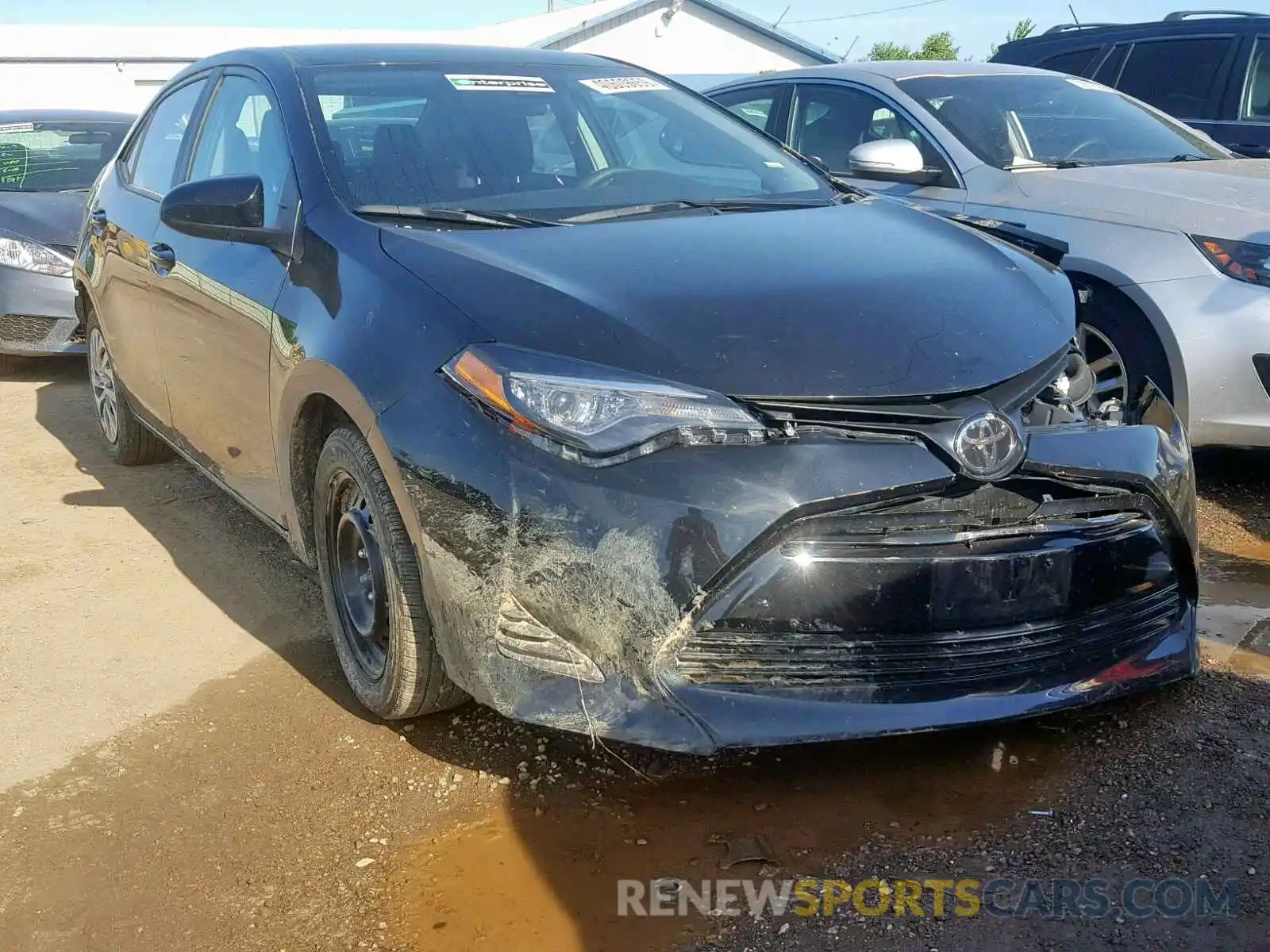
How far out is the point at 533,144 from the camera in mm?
3729

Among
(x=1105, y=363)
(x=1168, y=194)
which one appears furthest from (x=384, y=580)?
(x=1168, y=194)

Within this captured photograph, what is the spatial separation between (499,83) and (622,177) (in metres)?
0.58

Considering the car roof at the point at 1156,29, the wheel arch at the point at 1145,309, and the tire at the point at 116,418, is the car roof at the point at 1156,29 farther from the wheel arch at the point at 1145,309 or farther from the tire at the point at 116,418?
the tire at the point at 116,418

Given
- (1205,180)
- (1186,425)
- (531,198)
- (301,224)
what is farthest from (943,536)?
(1205,180)

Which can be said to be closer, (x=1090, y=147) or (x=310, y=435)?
(x=310, y=435)

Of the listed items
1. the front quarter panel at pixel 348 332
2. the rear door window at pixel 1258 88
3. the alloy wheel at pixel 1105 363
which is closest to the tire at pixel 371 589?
the front quarter panel at pixel 348 332

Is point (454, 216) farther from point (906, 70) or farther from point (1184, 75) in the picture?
point (1184, 75)

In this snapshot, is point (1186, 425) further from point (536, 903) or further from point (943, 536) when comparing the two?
point (536, 903)

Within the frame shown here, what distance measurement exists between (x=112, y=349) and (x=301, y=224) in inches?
87.3

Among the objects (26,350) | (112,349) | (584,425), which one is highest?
(584,425)

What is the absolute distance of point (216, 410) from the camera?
3.82 m

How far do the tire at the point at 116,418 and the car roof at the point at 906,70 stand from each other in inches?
136

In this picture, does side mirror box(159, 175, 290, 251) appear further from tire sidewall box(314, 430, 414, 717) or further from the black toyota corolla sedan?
tire sidewall box(314, 430, 414, 717)

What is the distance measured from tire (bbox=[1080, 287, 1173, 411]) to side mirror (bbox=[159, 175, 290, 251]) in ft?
9.53
